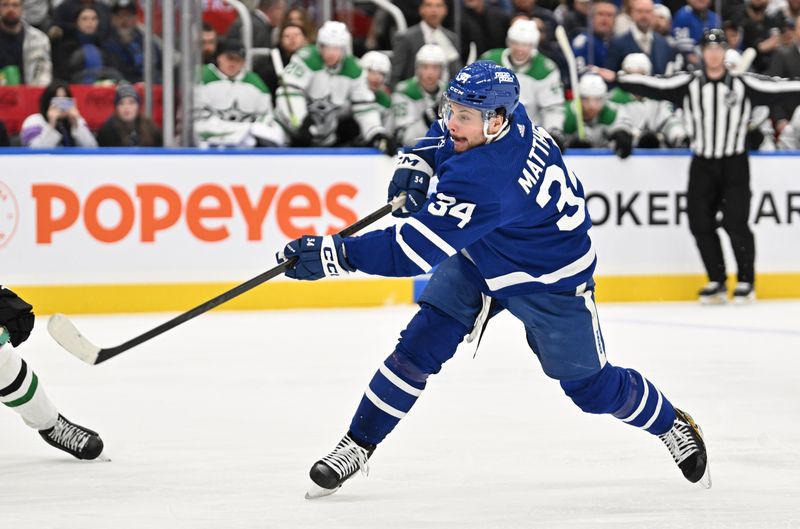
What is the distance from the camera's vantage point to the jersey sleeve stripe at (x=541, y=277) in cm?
338

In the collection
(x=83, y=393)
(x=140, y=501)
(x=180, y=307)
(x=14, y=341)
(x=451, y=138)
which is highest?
(x=451, y=138)

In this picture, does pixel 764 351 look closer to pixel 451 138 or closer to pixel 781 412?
pixel 781 412

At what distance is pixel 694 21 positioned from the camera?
10.6 metres

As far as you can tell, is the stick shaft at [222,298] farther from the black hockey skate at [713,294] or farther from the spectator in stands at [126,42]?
the black hockey skate at [713,294]

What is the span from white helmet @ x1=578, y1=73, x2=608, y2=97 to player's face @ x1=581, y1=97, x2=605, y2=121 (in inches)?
1.2

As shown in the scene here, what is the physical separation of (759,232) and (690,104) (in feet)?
3.31

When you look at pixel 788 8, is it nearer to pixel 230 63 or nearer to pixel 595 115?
pixel 595 115

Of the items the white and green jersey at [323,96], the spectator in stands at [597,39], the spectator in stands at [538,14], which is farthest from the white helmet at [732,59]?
the white and green jersey at [323,96]

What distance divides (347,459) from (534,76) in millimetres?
5880

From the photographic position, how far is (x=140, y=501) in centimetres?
337

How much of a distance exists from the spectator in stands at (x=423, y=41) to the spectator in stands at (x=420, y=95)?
262 mm

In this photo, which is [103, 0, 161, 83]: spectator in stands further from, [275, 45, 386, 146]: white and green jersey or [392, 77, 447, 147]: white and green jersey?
[392, 77, 447, 147]: white and green jersey

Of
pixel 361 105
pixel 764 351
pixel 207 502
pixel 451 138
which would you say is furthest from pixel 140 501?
pixel 361 105

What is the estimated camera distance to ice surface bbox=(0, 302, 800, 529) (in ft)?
10.7
